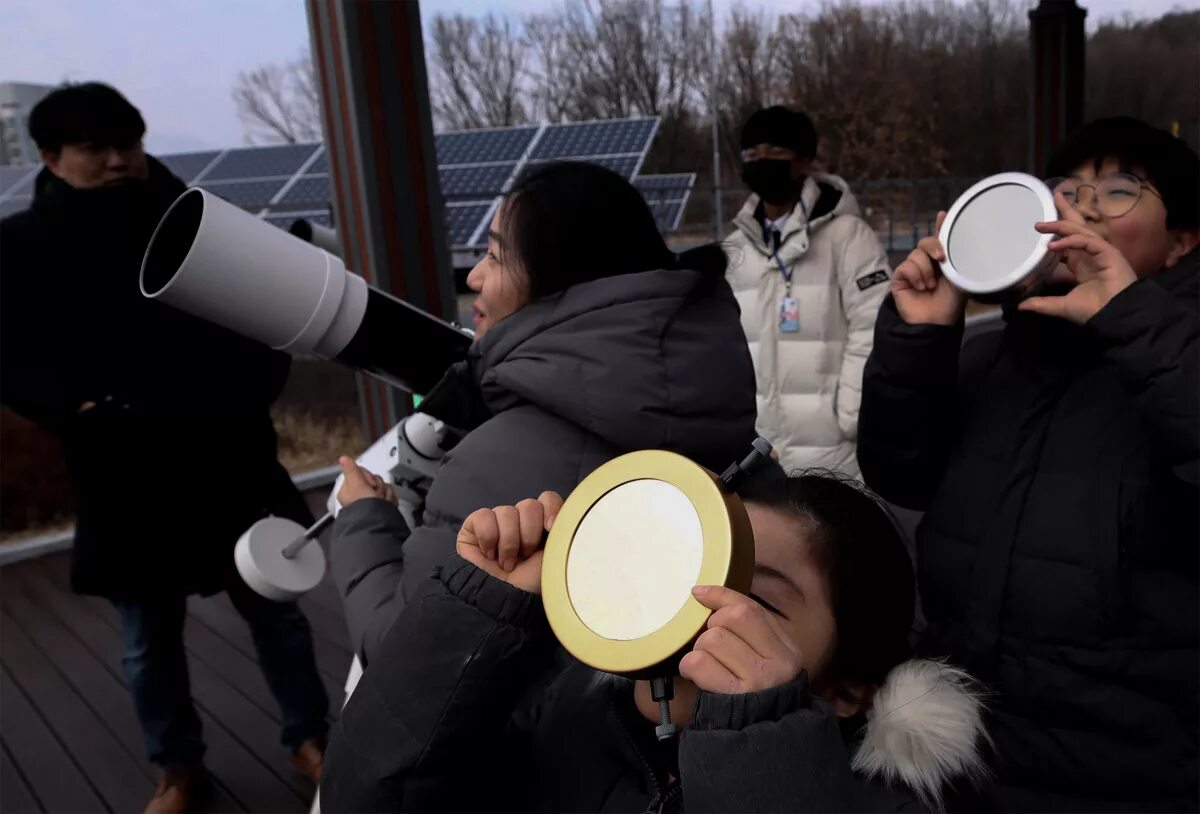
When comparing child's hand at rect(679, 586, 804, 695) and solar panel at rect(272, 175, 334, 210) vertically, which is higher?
solar panel at rect(272, 175, 334, 210)

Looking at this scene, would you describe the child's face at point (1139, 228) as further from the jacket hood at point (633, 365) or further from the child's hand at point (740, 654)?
the child's hand at point (740, 654)

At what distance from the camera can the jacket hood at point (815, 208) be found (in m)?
2.50

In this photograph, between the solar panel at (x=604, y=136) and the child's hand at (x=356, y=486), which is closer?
the child's hand at (x=356, y=486)

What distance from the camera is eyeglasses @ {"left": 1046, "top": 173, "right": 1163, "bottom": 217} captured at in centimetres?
121

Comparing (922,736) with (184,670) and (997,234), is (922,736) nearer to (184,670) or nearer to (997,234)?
(997,234)

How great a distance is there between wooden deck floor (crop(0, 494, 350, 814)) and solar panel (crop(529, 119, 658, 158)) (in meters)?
2.84

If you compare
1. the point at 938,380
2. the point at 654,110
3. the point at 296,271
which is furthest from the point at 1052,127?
the point at 296,271

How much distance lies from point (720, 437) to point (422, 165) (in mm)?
2296

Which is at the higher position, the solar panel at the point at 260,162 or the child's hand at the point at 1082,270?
the solar panel at the point at 260,162

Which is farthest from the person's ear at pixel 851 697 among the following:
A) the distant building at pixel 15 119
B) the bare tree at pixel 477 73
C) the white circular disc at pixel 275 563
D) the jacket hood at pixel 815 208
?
the bare tree at pixel 477 73

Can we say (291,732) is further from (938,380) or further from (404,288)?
(938,380)

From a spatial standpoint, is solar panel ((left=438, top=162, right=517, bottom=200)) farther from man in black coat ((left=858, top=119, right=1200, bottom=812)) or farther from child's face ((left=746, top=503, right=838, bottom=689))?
child's face ((left=746, top=503, right=838, bottom=689))

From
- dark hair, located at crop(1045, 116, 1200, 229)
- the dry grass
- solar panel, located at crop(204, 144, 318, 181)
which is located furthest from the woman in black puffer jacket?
the dry grass

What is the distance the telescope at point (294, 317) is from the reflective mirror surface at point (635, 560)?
0.77 metres
